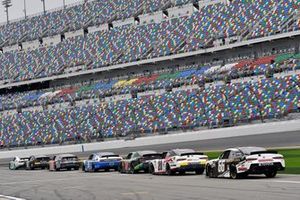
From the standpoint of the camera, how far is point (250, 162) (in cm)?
2223

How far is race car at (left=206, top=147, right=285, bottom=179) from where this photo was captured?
72.7 ft

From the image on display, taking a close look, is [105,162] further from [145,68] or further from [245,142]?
[145,68]

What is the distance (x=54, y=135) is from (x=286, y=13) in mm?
27761

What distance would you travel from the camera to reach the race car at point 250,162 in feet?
72.7

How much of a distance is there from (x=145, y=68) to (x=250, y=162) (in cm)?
5070

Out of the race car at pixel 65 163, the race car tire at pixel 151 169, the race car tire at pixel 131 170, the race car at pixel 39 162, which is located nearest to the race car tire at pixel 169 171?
the race car tire at pixel 151 169

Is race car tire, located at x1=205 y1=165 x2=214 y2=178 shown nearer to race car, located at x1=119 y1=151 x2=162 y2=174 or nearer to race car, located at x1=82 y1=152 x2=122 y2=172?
race car, located at x1=119 y1=151 x2=162 y2=174

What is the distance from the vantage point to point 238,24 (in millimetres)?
62438

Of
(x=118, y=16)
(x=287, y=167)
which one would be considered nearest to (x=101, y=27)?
(x=118, y=16)

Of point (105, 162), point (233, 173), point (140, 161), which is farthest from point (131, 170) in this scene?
point (233, 173)

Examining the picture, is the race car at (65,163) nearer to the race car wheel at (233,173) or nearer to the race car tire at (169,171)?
the race car tire at (169,171)

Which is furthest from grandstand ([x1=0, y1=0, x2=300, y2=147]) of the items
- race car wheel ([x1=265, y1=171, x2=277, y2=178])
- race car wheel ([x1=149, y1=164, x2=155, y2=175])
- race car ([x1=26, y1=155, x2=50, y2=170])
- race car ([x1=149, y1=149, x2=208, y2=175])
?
race car wheel ([x1=265, y1=171, x2=277, y2=178])

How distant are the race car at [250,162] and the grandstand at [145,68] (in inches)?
794

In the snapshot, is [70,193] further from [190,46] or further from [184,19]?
[184,19]
